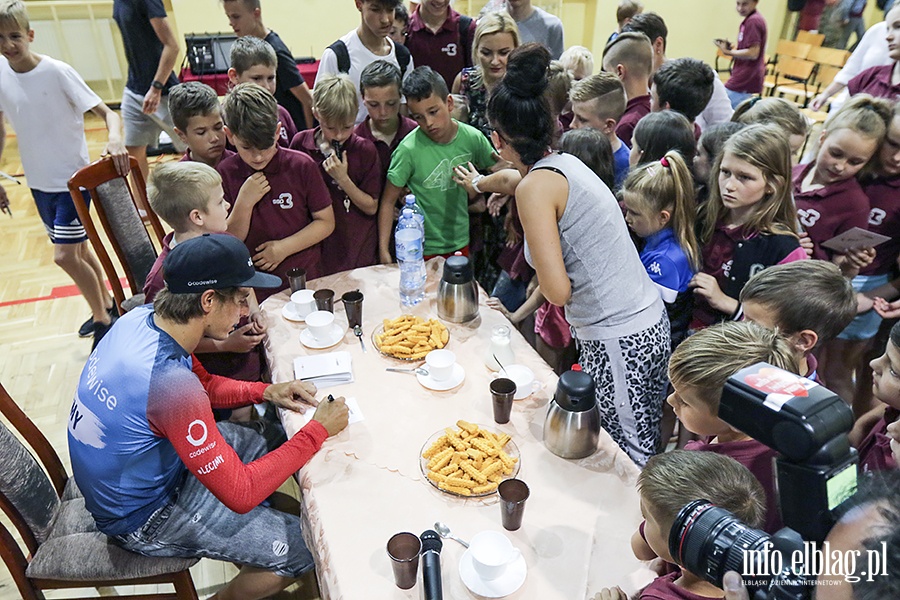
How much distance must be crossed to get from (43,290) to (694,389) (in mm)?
4186

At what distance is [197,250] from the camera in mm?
1570

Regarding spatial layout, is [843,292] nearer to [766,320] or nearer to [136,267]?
[766,320]

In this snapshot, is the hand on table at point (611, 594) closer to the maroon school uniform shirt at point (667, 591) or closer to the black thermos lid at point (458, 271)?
the maroon school uniform shirt at point (667, 591)

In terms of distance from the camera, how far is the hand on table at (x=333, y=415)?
5.47 ft

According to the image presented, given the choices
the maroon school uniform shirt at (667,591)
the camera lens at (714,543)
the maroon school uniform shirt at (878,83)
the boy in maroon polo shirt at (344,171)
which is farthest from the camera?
the maroon school uniform shirt at (878,83)

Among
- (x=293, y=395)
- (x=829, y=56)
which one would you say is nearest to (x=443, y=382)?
(x=293, y=395)

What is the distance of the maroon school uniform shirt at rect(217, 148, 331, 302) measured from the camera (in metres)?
2.41

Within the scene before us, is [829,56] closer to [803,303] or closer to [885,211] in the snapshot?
[885,211]

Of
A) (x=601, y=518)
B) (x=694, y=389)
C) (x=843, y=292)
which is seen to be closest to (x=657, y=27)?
(x=843, y=292)

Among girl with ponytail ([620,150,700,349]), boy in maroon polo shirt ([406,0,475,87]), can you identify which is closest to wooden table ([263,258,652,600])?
girl with ponytail ([620,150,700,349])

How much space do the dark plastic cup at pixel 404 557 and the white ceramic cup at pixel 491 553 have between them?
0.12 metres

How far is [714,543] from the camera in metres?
0.97

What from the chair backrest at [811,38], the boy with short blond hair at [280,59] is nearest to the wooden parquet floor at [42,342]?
the boy with short blond hair at [280,59]

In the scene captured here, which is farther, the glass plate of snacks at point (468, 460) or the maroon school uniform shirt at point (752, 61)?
the maroon school uniform shirt at point (752, 61)
